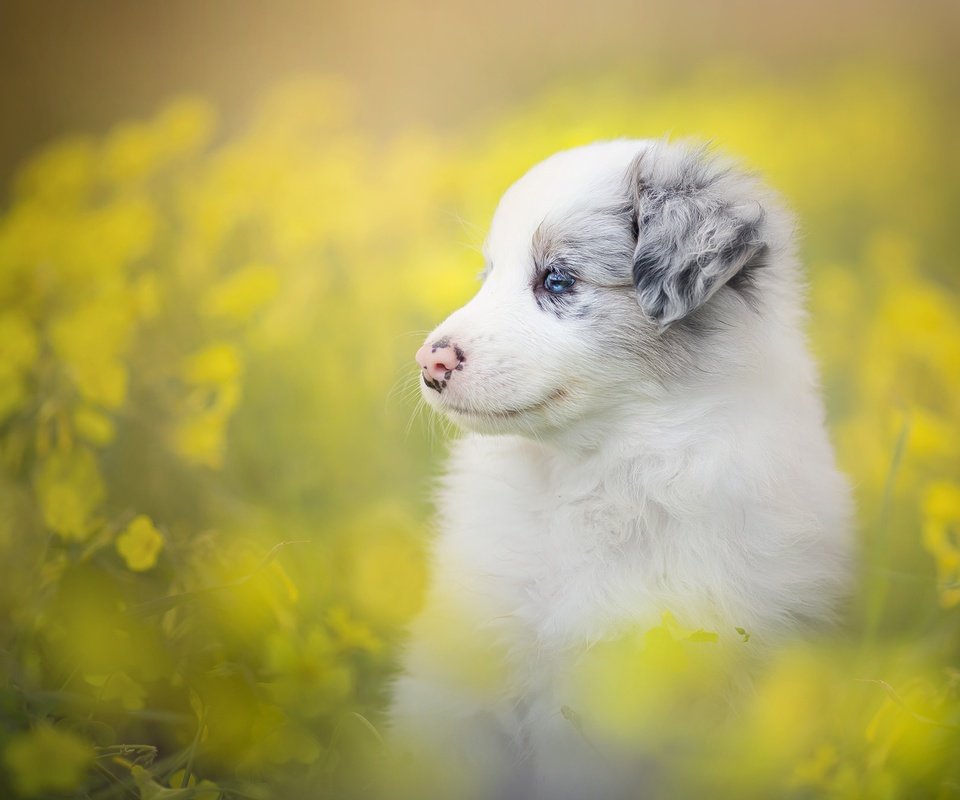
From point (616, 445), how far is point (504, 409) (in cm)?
23

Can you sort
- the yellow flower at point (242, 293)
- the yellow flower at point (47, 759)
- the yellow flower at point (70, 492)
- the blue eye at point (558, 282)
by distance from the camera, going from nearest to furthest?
the yellow flower at point (47, 759)
the blue eye at point (558, 282)
the yellow flower at point (70, 492)
the yellow flower at point (242, 293)

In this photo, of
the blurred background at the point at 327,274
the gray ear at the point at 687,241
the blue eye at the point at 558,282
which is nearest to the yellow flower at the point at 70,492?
the blurred background at the point at 327,274

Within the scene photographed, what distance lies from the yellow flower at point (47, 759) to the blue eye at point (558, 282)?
105cm

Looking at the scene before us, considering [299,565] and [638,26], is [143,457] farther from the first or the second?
[638,26]

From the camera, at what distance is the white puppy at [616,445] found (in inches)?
61.6

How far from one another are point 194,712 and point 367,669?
489 mm

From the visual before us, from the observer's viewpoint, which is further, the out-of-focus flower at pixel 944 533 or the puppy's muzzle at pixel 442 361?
the out-of-focus flower at pixel 944 533

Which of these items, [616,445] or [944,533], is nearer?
[616,445]

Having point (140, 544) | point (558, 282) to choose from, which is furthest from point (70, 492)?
point (558, 282)

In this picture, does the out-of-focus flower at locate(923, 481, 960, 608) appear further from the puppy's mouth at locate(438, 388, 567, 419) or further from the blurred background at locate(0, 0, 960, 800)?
the puppy's mouth at locate(438, 388, 567, 419)

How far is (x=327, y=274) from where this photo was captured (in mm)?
2627

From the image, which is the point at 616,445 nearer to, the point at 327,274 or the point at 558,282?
the point at 558,282

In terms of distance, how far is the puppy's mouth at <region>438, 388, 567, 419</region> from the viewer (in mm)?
1573

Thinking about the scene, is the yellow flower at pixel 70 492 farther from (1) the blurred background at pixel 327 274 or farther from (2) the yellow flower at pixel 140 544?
(2) the yellow flower at pixel 140 544
